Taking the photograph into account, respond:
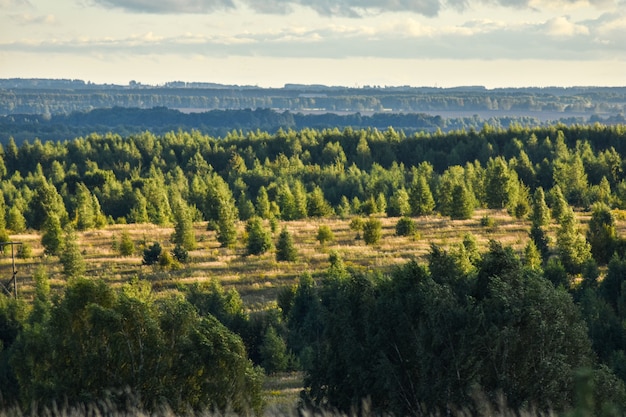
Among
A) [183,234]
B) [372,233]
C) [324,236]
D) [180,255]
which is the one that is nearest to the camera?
[180,255]

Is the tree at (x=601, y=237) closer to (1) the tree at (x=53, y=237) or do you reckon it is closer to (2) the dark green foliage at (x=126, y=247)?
(2) the dark green foliage at (x=126, y=247)

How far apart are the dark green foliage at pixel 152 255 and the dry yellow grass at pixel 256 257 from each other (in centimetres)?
112

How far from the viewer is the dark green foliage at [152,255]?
84.3 meters

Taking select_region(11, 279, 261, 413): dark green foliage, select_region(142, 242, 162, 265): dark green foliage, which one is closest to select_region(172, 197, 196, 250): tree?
select_region(142, 242, 162, 265): dark green foliage

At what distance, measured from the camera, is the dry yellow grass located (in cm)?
7781

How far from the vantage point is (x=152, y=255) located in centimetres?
8456

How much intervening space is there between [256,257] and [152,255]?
10.3m

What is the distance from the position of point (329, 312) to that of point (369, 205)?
91.7 m

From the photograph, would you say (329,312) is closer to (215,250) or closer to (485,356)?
(485,356)

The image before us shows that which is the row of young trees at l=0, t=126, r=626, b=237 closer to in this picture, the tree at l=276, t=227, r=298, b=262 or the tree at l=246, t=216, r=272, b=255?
the tree at l=246, t=216, r=272, b=255

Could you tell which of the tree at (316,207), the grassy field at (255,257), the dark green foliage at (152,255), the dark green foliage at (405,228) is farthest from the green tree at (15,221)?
the dark green foliage at (405,228)

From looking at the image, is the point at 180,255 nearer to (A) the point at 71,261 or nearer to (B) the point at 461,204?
(A) the point at 71,261

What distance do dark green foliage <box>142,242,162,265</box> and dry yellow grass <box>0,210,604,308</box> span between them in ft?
3.67

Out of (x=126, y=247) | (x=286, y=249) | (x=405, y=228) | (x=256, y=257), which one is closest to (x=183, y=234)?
(x=126, y=247)
